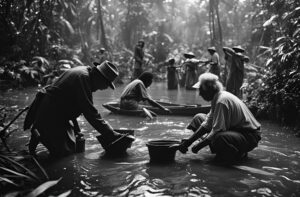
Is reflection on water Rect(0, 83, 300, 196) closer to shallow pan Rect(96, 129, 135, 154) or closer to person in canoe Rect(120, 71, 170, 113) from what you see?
shallow pan Rect(96, 129, 135, 154)

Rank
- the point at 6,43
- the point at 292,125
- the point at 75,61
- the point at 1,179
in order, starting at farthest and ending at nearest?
the point at 75,61 < the point at 6,43 < the point at 292,125 < the point at 1,179

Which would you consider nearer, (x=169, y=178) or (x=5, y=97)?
(x=169, y=178)

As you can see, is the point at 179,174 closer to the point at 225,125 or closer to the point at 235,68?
the point at 225,125

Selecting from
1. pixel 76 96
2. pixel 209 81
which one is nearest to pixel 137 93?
pixel 76 96

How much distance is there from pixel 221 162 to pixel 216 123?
0.76 metres

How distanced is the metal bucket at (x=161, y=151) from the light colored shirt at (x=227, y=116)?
59cm

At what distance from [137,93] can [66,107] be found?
3817 millimetres

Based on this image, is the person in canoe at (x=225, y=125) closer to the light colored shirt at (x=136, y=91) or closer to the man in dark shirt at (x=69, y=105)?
the man in dark shirt at (x=69, y=105)

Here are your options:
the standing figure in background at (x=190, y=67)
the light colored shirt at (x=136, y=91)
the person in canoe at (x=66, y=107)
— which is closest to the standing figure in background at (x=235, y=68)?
the standing figure in background at (x=190, y=67)

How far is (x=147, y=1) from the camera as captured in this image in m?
34.0

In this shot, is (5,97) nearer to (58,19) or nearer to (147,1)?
(58,19)

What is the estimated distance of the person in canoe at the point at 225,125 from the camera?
471cm

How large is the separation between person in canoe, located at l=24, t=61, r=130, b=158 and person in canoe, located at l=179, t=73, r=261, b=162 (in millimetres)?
1297

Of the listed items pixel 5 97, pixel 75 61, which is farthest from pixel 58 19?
pixel 5 97
